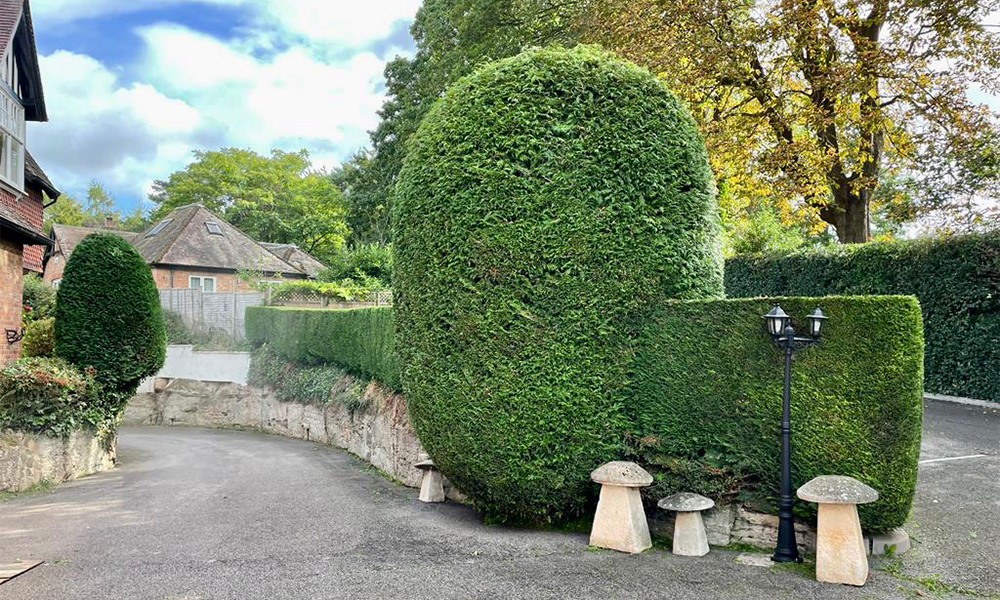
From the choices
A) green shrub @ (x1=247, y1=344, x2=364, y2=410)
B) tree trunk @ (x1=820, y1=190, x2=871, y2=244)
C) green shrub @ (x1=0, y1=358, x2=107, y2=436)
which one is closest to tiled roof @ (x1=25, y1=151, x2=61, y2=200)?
green shrub @ (x1=0, y1=358, x2=107, y2=436)

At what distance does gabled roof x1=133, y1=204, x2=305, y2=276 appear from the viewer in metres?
28.9

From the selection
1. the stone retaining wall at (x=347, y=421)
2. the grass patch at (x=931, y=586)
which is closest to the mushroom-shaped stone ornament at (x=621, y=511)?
the stone retaining wall at (x=347, y=421)

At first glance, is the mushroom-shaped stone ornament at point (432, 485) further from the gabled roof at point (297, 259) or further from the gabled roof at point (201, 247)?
the gabled roof at point (297, 259)

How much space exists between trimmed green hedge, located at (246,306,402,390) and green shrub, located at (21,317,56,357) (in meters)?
5.52

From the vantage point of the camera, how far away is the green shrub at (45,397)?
9.81 metres

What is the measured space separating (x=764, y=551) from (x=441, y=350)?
342 centimetres

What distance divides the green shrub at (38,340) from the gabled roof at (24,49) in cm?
489

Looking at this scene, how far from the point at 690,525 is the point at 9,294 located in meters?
12.9

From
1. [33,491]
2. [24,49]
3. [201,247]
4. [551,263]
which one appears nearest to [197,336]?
[201,247]

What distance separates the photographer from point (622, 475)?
211 inches

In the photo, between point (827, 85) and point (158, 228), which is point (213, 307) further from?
point (827, 85)

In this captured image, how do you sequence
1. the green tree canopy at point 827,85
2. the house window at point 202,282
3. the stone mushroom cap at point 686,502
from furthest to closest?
the house window at point 202,282 < the green tree canopy at point 827,85 < the stone mushroom cap at point 686,502

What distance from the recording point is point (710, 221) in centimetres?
614

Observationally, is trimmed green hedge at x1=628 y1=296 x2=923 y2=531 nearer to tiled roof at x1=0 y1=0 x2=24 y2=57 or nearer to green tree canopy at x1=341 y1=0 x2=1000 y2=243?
green tree canopy at x1=341 y1=0 x2=1000 y2=243
